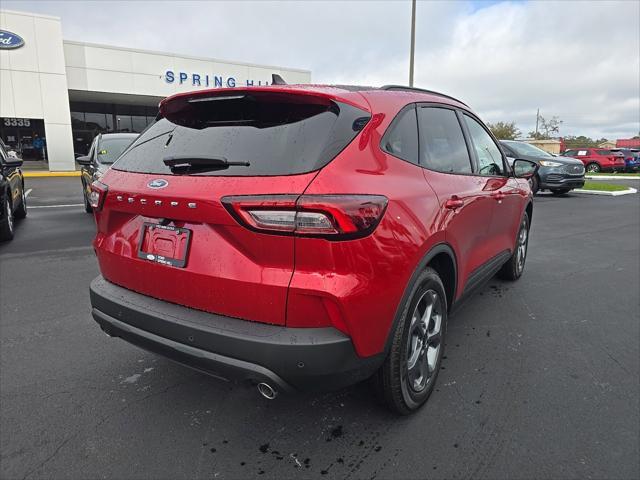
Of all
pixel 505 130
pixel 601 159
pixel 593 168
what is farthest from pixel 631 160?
pixel 505 130

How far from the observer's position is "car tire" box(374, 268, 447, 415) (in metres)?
2.26

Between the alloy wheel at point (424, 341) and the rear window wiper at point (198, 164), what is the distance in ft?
3.93

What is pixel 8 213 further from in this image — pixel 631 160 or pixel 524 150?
pixel 631 160

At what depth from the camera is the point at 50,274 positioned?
5137 mm

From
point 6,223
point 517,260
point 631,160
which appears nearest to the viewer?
point 517,260

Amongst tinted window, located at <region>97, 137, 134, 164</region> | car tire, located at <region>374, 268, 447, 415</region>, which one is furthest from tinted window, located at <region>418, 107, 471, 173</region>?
tinted window, located at <region>97, 137, 134, 164</region>

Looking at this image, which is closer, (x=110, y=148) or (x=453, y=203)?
(x=453, y=203)

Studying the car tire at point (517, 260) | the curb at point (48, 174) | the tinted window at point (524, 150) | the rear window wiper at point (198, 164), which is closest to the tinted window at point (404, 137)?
the rear window wiper at point (198, 164)

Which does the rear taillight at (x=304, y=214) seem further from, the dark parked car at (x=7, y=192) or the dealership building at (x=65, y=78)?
the dealership building at (x=65, y=78)

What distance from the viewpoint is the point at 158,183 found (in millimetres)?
2197

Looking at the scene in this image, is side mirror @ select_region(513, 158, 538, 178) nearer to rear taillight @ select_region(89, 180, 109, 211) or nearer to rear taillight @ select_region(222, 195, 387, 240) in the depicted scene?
rear taillight @ select_region(222, 195, 387, 240)

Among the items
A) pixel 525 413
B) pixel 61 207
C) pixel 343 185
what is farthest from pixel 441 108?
pixel 61 207

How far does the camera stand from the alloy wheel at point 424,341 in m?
2.46

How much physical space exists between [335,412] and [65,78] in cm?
2569
